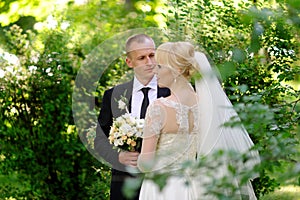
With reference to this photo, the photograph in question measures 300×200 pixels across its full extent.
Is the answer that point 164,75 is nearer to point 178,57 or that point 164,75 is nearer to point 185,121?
point 178,57

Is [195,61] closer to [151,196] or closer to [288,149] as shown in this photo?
[151,196]

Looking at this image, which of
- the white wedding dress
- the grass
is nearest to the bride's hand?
the white wedding dress

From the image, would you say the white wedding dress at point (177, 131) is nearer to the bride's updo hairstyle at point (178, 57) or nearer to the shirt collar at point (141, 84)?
the bride's updo hairstyle at point (178, 57)

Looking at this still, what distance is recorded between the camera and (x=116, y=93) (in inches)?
170

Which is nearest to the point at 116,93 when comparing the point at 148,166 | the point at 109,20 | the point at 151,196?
the point at 151,196

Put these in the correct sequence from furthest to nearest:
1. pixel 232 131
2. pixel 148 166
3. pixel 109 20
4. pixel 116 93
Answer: pixel 109 20 < pixel 116 93 < pixel 232 131 < pixel 148 166

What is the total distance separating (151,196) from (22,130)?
7.96ft

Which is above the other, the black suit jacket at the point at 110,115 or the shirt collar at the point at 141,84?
the shirt collar at the point at 141,84

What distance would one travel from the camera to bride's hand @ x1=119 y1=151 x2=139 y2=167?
12.8 feet

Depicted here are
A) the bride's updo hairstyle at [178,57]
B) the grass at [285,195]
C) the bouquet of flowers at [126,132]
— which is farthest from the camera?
the grass at [285,195]

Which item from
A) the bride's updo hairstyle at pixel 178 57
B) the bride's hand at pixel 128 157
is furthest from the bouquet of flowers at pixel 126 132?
the bride's updo hairstyle at pixel 178 57

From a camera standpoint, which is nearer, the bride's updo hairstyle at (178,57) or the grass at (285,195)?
the bride's updo hairstyle at (178,57)

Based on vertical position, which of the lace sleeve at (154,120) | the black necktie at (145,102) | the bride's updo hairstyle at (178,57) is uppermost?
Answer: the bride's updo hairstyle at (178,57)

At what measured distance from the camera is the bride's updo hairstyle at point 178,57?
139 inches
